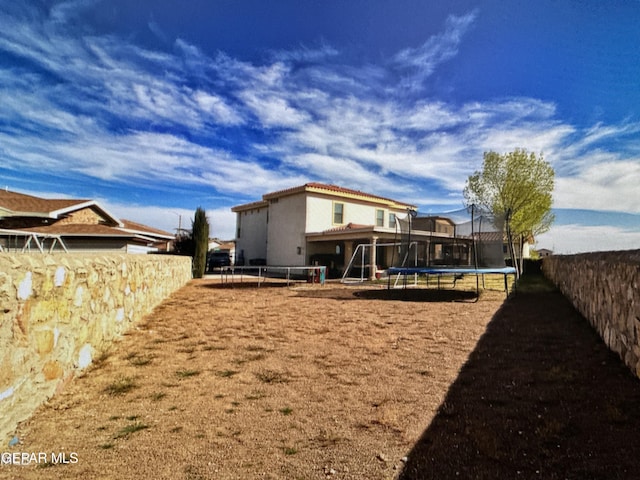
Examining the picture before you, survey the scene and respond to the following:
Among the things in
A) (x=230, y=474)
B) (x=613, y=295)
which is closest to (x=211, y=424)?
(x=230, y=474)

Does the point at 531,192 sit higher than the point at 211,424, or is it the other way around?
the point at 531,192

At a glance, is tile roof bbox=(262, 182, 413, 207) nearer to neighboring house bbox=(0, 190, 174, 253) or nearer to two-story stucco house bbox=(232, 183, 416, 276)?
two-story stucco house bbox=(232, 183, 416, 276)

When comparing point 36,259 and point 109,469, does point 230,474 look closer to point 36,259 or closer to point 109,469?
point 109,469

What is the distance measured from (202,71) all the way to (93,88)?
3.37 meters

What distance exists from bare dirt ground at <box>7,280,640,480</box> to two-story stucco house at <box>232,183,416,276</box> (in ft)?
43.6

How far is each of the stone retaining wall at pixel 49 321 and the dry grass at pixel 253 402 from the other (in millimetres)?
197

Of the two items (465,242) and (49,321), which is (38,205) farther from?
(465,242)

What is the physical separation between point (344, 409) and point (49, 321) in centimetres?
266

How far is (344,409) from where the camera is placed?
9.32 ft

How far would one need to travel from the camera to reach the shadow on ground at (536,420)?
1979 millimetres

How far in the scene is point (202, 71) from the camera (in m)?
10.9

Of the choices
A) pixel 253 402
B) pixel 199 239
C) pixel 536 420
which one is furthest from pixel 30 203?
pixel 536 420

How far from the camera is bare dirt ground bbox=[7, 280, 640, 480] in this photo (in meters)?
2.05

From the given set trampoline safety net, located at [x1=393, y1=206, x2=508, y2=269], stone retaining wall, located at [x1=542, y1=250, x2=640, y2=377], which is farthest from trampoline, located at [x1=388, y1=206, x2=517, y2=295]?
Result: stone retaining wall, located at [x1=542, y1=250, x2=640, y2=377]
